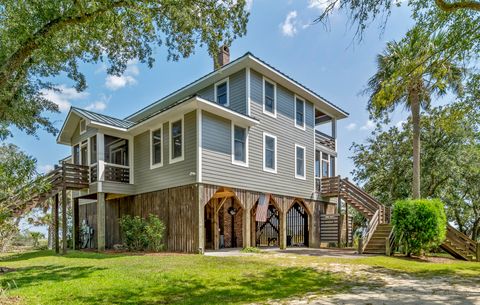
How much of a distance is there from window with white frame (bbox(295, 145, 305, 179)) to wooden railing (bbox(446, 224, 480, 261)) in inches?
285

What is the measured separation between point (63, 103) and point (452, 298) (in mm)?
17315

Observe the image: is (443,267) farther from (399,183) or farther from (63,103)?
(63,103)

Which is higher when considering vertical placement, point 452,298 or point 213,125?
point 213,125

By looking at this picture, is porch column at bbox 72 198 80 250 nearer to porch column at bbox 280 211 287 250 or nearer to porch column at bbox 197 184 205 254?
porch column at bbox 197 184 205 254

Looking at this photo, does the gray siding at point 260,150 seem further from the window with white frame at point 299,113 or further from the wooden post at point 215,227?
the wooden post at point 215,227

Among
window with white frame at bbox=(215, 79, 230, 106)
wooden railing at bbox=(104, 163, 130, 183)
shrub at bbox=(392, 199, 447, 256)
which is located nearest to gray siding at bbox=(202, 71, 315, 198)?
window with white frame at bbox=(215, 79, 230, 106)

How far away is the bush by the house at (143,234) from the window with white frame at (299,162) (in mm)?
7909

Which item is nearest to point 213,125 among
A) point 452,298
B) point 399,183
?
point 452,298

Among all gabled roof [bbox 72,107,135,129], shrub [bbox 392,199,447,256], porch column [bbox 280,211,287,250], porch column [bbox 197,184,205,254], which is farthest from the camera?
porch column [bbox 280,211,287,250]

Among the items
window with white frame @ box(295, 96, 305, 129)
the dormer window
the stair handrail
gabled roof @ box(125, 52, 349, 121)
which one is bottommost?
the stair handrail

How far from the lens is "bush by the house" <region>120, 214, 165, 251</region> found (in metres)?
13.3

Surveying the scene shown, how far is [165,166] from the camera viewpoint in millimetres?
14570

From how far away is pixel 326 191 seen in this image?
19.7 m

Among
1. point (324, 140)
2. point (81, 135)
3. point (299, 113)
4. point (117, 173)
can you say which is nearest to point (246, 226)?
point (117, 173)
